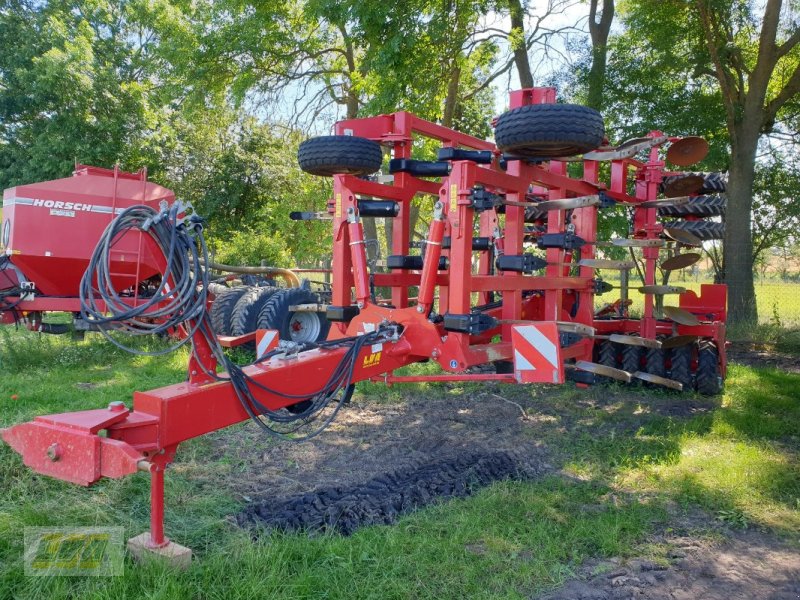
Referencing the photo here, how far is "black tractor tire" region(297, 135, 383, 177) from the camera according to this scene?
4449 mm

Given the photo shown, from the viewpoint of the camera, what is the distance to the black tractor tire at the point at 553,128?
3.91 meters

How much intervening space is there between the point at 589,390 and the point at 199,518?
15.6 feet

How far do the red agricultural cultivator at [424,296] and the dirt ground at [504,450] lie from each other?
35 centimetres

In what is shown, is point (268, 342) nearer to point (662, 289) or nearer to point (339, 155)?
point (339, 155)

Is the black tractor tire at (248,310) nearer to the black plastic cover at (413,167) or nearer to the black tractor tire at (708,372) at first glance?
the black plastic cover at (413,167)

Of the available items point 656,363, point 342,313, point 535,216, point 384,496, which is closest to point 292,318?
point 535,216

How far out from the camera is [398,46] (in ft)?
31.1

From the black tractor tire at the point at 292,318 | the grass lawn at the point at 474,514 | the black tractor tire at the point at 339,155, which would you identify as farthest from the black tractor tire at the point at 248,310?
the black tractor tire at the point at 339,155

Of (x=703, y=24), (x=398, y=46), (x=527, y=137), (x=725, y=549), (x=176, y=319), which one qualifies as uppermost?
(x=703, y=24)

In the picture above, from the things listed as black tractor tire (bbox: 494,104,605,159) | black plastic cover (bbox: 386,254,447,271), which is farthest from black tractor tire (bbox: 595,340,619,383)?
A: black tractor tire (bbox: 494,104,605,159)

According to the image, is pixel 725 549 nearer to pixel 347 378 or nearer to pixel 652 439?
pixel 652 439

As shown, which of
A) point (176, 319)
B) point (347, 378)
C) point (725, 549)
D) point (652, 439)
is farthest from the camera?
point (652, 439)

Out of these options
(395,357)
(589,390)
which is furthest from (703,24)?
(395,357)

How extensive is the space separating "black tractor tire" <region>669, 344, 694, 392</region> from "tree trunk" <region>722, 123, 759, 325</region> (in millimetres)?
5102
